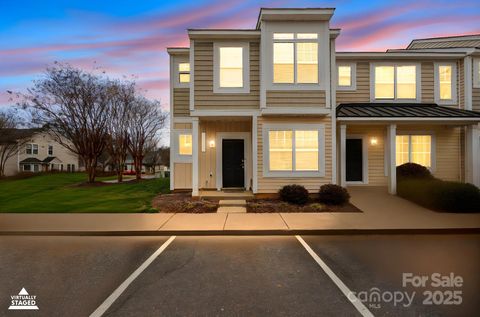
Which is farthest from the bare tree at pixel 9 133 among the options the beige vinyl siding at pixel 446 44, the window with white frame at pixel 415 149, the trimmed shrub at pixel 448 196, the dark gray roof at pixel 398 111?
the beige vinyl siding at pixel 446 44

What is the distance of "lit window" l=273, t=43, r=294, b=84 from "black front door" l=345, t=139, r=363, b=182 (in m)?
4.94

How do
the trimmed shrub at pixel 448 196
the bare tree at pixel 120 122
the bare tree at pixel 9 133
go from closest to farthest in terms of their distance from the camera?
the trimmed shrub at pixel 448 196 → the bare tree at pixel 120 122 → the bare tree at pixel 9 133

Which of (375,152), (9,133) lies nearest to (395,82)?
(375,152)

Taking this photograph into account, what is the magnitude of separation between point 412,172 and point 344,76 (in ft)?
18.0

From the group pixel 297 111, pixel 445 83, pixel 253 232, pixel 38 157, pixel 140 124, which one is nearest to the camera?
pixel 253 232

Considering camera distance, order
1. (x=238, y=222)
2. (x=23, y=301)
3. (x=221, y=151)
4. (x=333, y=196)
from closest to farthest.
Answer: (x=23, y=301), (x=238, y=222), (x=333, y=196), (x=221, y=151)

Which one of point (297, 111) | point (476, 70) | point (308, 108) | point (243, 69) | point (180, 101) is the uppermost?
point (476, 70)

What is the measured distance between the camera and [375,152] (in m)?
13.3

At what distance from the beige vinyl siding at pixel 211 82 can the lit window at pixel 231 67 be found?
41 centimetres

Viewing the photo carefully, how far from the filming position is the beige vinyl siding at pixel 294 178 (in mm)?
10891

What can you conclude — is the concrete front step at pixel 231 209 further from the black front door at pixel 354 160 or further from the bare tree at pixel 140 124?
the bare tree at pixel 140 124

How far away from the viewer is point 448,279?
4.17 meters

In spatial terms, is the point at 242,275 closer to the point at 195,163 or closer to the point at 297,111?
the point at 195,163

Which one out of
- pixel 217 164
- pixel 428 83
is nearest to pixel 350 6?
pixel 428 83
